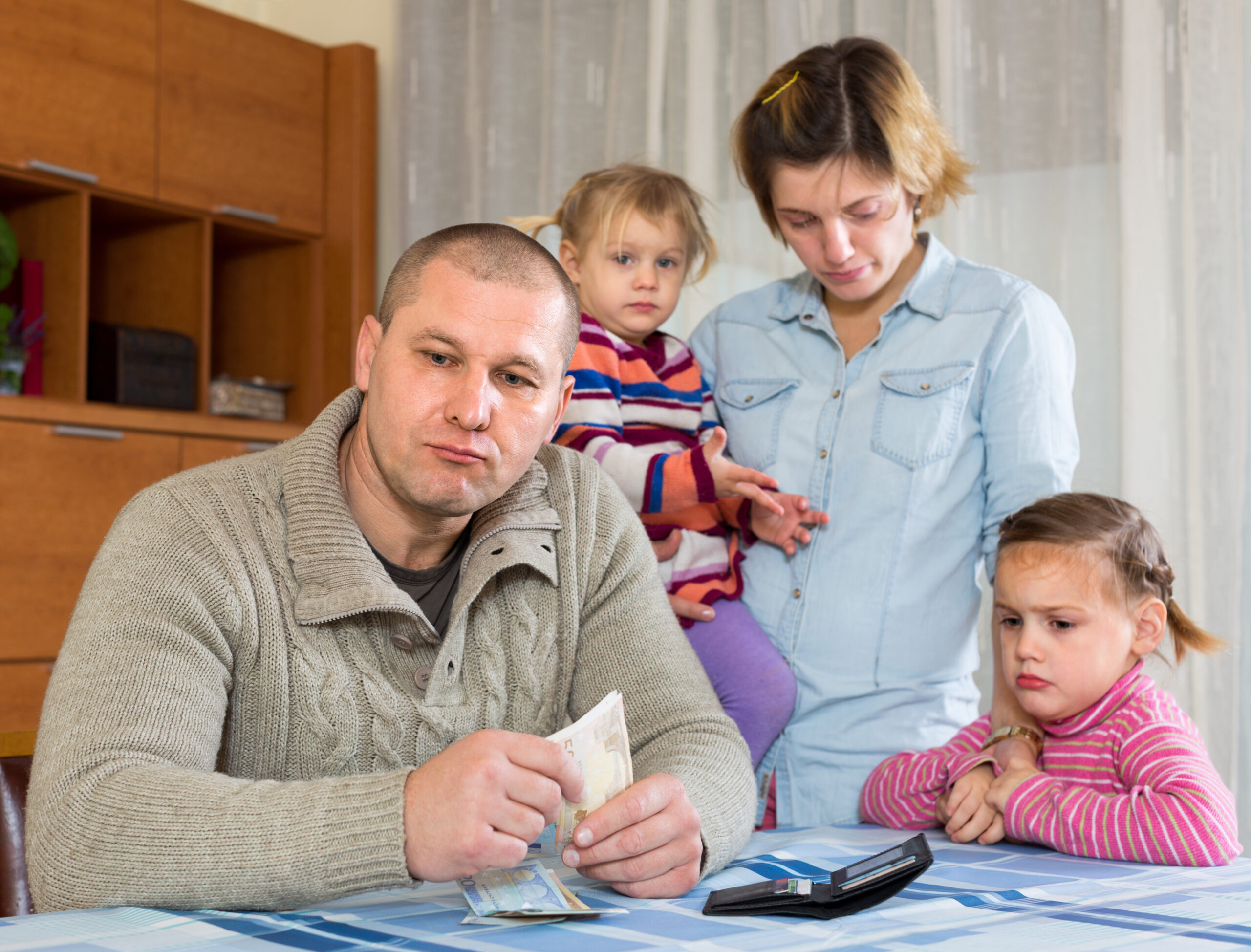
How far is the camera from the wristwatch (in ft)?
5.14

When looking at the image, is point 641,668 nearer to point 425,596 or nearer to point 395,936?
point 425,596

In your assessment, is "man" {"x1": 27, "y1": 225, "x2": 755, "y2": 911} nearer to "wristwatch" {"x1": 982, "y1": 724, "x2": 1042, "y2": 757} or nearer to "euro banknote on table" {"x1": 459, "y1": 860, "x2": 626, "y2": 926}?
"euro banknote on table" {"x1": 459, "y1": 860, "x2": 626, "y2": 926}

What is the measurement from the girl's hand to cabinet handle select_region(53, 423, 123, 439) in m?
2.07

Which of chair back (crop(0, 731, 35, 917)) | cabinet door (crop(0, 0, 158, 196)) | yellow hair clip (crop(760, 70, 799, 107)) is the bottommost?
chair back (crop(0, 731, 35, 917))

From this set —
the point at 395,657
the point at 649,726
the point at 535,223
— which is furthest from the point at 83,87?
the point at 649,726

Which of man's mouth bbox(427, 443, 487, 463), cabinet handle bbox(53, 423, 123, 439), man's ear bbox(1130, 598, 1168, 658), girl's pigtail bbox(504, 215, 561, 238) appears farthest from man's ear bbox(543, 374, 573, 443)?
cabinet handle bbox(53, 423, 123, 439)

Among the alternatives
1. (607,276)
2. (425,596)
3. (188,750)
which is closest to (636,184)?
(607,276)

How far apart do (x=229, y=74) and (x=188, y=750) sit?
296 centimetres

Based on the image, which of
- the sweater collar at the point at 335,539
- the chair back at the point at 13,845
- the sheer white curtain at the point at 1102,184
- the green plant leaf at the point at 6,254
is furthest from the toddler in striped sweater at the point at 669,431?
the green plant leaf at the point at 6,254

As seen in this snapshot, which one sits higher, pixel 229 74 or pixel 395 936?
pixel 229 74

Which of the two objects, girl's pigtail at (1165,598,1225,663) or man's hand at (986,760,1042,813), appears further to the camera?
girl's pigtail at (1165,598,1225,663)

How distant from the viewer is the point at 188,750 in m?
1.16

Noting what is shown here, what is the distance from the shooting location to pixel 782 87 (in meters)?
1.86

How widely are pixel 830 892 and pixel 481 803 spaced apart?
31cm
